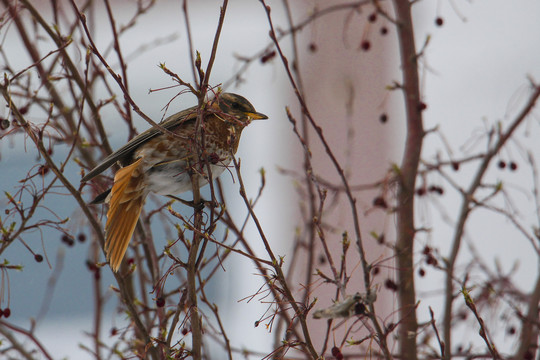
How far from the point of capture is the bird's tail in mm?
1463

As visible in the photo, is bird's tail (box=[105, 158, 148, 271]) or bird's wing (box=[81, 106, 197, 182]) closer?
bird's wing (box=[81, 106, 197, 182])

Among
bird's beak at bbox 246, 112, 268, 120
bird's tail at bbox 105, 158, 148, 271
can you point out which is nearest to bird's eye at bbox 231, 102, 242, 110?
bird's beak at bbox 246, 112, 268, 120

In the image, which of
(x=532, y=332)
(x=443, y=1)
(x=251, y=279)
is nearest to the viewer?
(x=532, y=332)

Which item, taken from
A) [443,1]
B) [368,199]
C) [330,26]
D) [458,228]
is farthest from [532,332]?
[330,26]

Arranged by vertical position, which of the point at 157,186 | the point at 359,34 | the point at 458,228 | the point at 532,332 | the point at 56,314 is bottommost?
the point at 532,332

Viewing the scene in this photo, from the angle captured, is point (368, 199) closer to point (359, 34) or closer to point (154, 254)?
point (359, 34)

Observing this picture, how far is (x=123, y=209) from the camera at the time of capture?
1525mm

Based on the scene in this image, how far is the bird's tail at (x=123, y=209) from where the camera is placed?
146 cm

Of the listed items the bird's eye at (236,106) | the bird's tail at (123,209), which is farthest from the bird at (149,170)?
the bird's eye at (236,106)

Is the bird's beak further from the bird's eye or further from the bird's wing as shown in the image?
the bird's wing

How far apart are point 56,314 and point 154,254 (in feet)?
9.77

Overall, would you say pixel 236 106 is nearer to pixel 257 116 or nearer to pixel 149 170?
pixel 257 116

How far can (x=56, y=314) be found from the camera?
418cm

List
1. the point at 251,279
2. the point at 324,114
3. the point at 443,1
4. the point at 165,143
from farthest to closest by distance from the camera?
the point at 324,114 → the point at 251,279 → the point at 443,1 → the point at 165,143
